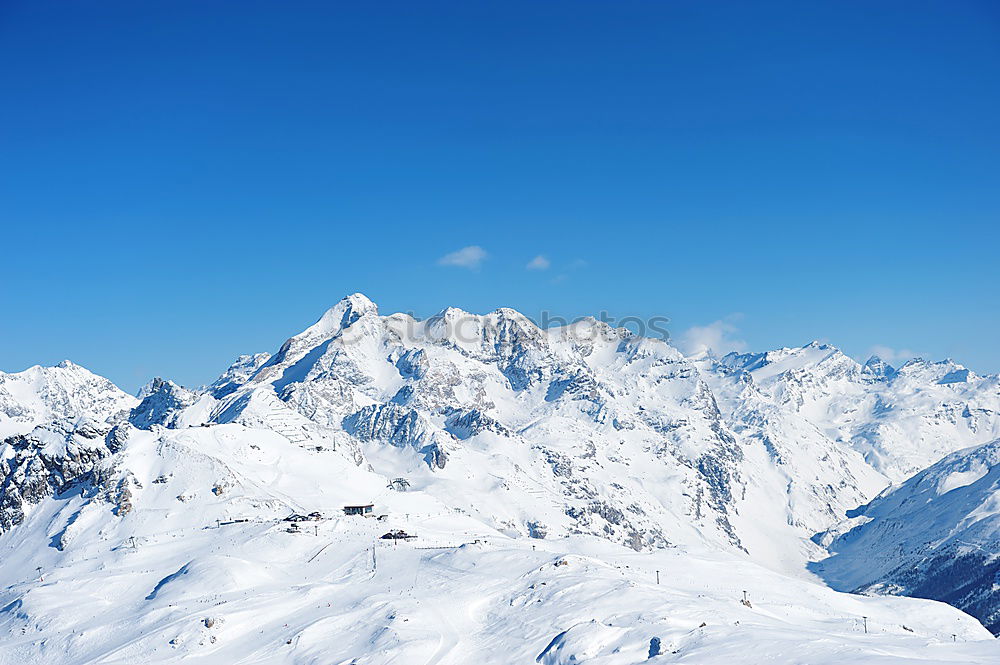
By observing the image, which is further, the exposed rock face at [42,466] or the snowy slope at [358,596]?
the exposed rock face at [42,466]

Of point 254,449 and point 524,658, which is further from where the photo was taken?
point 254,449

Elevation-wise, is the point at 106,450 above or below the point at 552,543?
above

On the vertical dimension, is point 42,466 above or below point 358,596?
above

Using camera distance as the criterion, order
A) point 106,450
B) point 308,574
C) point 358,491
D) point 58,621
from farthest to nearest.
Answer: point 358,491, point 106,450, point 308,574, point 58,621

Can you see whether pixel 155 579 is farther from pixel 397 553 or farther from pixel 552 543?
pixel 552 543

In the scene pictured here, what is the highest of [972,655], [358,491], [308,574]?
[358,491]

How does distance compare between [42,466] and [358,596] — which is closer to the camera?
[358,596]

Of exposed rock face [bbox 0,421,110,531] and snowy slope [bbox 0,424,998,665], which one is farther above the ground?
exposed rock face [bbox 0,421,110,531]

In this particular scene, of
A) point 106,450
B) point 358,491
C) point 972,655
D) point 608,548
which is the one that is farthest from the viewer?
point 358,491

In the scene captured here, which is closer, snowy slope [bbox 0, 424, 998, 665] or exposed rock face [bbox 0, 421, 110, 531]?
snowy slope [bbox 0, 424, 998, 665]

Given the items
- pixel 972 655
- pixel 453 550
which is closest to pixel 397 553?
pixel 453 550

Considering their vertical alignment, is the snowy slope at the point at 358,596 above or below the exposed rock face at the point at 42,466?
below
